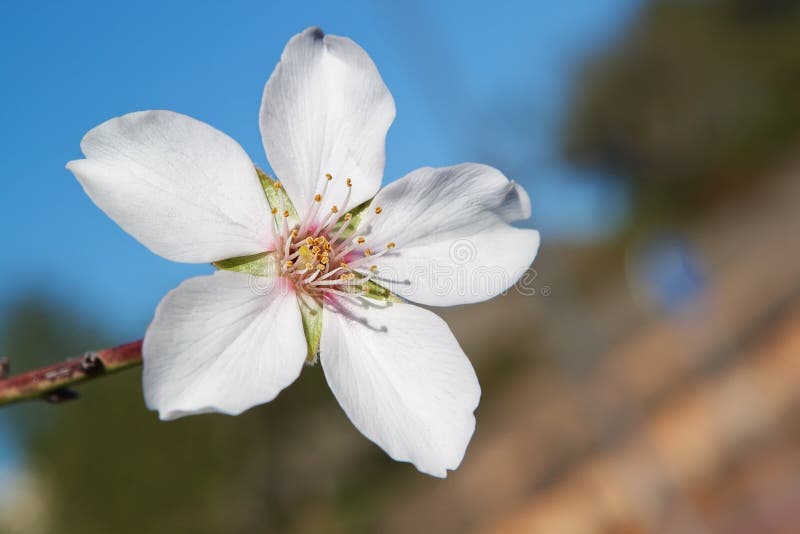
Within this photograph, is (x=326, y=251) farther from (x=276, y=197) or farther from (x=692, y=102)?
(x=692, y=102)

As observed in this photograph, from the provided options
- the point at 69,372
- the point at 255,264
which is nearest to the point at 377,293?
the point at 255,264

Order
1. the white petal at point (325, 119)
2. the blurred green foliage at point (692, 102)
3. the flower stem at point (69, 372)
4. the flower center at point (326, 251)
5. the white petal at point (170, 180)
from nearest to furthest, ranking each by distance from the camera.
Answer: the flower stem at point (69, 372)
the white petal at point (170, 180)
the white petal at point (325, 119)
the flower center at point (326, 251)
the blurred green foliage at point (692, 102)

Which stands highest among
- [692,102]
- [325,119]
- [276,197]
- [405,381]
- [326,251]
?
[325,119]

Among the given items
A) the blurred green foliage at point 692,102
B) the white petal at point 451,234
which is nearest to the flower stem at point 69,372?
the white petal at point 451,234

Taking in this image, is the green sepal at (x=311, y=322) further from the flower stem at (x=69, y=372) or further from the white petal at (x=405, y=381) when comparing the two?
the flower stem at (x=69, y=372)

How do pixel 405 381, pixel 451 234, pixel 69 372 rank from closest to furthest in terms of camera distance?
pixel 69 372 → pixel 405 381 → pixel 451 234

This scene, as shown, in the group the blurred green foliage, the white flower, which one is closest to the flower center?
the white flower

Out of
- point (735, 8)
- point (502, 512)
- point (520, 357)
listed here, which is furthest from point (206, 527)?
point (735, 8)
